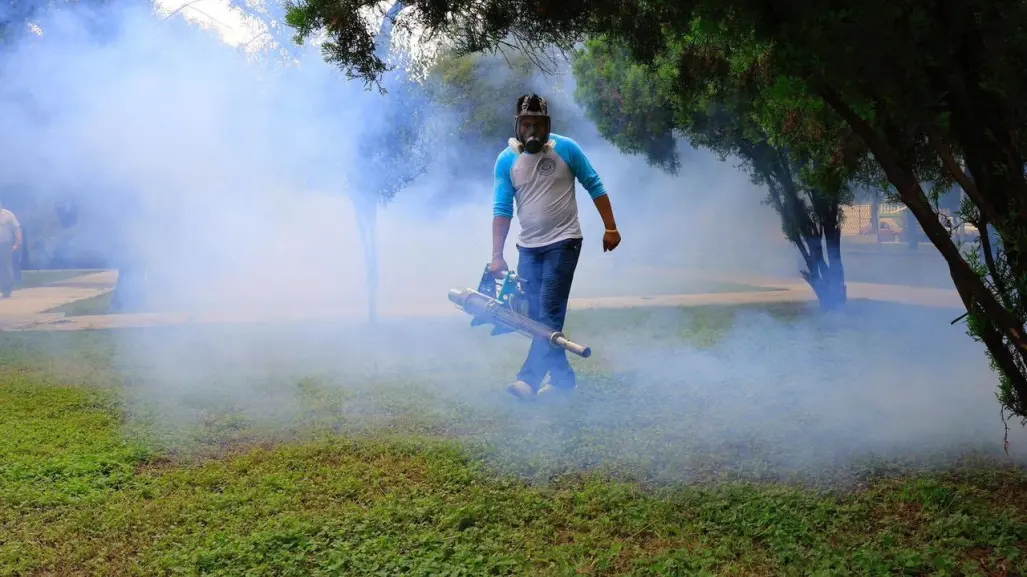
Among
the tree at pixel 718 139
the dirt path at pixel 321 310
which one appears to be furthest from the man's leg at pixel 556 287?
the dirt path at pixel 321 310

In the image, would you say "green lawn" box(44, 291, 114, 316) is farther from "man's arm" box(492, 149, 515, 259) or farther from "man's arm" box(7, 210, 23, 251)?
"man's arm" box(492, 149, 515, 259)

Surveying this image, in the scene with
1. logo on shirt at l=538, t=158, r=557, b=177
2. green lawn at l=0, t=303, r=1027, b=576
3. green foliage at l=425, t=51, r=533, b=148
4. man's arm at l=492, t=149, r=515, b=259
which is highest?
green foliage at l=425, t=51, r=533, b=148

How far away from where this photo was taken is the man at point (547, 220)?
6055mm

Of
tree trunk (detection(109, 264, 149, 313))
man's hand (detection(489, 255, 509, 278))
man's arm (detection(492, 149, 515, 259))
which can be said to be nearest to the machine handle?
man's hand (detection(489, 255, 509, 278))

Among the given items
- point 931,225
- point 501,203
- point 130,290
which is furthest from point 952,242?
point 130,290

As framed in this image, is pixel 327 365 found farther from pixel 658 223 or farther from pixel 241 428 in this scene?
pixel 658 223

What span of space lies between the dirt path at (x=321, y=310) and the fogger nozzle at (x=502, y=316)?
5719mm

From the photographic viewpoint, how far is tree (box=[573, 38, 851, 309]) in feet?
35.7

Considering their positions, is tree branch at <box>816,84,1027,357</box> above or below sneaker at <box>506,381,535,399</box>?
above

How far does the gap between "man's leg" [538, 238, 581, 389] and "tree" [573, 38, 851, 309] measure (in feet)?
15.9

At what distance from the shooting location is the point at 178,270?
546 inches

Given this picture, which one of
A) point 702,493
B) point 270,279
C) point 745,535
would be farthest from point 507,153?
point 270,279

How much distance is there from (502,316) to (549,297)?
1.14ft

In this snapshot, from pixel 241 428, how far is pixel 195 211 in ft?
21.1
